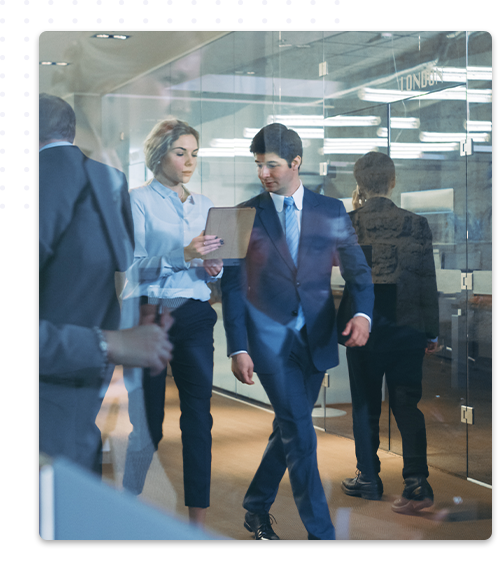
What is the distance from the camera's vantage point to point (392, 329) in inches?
104

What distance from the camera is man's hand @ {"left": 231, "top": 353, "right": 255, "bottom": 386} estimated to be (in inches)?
101

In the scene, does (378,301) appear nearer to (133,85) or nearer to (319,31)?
(319,31)

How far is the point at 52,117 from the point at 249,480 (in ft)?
4.87

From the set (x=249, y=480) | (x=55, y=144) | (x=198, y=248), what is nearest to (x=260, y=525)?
(x=249, y=480)

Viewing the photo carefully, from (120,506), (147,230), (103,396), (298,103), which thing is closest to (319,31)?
(298,103)

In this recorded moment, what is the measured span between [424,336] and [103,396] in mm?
1223

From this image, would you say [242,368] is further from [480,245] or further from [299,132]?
[480,245]

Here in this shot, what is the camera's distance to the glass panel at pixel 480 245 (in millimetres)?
2633

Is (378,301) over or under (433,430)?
over

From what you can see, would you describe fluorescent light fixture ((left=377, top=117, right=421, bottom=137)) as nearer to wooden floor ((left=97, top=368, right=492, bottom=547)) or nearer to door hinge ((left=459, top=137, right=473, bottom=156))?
door hinge ((left=459, top=137, right=473, bottom=156))

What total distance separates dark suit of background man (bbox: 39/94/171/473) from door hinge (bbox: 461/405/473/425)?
3.91 ft

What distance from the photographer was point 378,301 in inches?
103

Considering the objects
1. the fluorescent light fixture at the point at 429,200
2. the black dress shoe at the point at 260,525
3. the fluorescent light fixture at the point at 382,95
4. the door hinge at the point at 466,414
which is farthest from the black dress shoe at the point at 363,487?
the fluorescent light fixture at the point at 382,95

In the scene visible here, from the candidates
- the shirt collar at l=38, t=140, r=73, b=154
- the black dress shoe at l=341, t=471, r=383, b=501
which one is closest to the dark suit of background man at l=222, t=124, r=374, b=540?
the black dress shoe at l=341, t=471, r=383, b=501
